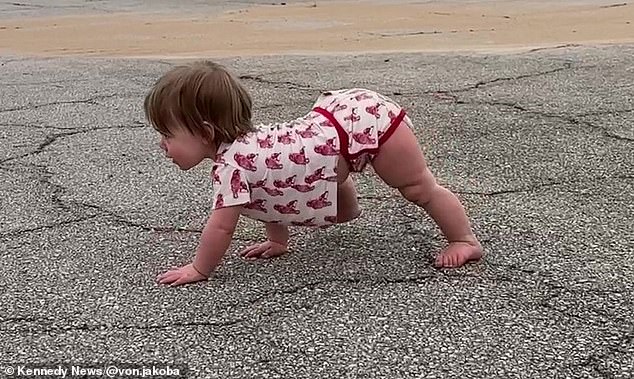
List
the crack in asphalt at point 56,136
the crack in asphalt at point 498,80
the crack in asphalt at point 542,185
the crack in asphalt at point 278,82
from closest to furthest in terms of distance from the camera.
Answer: the crack in asphalt at point 542,185 < the crack in asphalt at point 56,136 < the crack in asphalt at point 498,80 < the crack in asphalt at point 278,82

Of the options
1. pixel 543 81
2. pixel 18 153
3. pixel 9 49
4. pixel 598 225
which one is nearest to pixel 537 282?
pixel 598 225

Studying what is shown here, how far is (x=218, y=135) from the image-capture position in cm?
248

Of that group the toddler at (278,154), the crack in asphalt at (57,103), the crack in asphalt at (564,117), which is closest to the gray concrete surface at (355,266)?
the crack in asphalt at (564,117)

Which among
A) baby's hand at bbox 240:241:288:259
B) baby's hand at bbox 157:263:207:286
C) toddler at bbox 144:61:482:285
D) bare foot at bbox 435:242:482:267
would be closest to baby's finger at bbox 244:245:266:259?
baby's hand at bbox 240:241:288:259

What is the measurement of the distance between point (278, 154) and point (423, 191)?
42 centimetres

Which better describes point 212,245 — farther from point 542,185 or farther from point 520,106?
point 520,106

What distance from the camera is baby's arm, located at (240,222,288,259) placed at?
2.68m

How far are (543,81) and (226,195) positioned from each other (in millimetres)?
3421

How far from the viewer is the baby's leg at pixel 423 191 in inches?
99.8

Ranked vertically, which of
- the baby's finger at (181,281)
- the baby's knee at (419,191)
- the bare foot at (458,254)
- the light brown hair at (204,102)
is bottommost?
the baby's finger at (181,281)

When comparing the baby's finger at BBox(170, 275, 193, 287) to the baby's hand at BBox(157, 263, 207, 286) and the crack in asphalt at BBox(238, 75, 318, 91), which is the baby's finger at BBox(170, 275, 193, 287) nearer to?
the baby's hand at BBox(157, 263, 207, 286)

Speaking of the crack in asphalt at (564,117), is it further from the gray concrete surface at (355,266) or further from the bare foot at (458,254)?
the bare foot at (458,254)

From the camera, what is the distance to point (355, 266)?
257 centimetres

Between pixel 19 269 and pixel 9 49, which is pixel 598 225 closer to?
pixel 19 269
